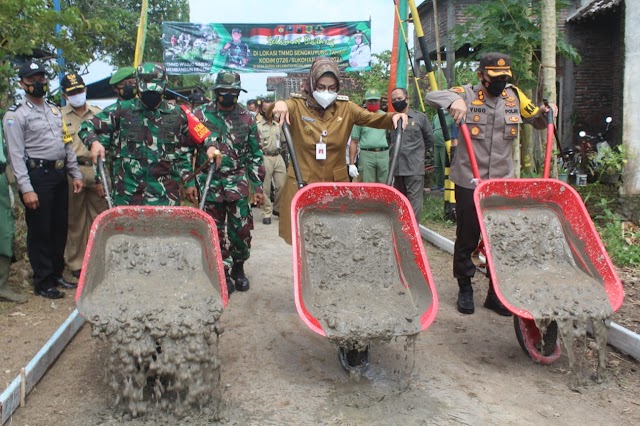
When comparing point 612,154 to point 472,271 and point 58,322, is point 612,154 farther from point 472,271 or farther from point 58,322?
point 58,322

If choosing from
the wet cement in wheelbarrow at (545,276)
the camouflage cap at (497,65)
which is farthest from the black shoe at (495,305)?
the camouflage cap at (497,65)

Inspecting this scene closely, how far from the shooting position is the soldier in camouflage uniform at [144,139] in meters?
4.57

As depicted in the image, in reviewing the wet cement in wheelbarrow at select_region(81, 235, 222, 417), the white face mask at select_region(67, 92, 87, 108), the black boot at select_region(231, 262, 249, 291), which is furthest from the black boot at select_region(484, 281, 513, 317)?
the white face mask at select_region(67, 92, 87, 108)

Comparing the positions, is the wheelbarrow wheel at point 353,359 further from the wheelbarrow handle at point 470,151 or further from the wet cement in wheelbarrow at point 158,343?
the wheelbarrow handle at point 470,151

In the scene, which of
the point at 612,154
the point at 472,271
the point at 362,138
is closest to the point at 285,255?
the point at 362,138

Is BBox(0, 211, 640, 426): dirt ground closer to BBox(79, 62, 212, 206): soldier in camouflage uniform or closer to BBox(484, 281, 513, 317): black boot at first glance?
BBox(484, 281, 513, 317): black boot

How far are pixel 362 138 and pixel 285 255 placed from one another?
2027 mm

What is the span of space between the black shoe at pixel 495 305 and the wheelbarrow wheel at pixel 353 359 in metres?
1.59

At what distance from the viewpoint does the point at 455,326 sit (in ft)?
15.2

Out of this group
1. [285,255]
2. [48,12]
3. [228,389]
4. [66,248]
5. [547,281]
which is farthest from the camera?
[285,255]

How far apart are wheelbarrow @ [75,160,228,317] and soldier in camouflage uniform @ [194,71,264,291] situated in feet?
4.96

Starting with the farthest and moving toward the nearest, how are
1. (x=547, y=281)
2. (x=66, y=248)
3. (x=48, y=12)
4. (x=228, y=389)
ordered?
(x=66, y=248)
(x=48, y=12)
(x=547, y=281)
(x=228, y=389)

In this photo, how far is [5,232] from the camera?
4.93 metres

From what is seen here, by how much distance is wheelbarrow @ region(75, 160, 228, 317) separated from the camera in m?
3.53
